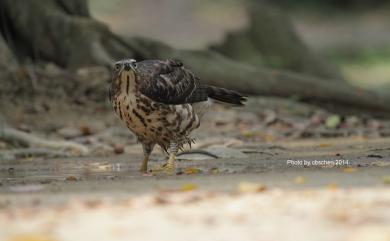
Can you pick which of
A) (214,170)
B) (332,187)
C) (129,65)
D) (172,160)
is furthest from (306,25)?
(332,187)

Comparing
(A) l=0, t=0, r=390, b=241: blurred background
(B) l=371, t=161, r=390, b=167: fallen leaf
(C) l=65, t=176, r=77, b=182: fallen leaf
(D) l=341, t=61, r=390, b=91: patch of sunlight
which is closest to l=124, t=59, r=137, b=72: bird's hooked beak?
(A) l=0, t=0, r=390, b=241: blurred background

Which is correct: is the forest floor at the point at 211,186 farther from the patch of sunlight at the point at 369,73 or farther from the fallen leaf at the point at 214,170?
the patch of sunlight at the point at 369,73

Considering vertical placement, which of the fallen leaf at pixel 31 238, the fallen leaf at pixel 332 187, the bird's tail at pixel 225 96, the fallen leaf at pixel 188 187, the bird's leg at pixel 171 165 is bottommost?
the fallen leaf at pixel 31 238

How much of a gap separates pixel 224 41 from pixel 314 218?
9775mm

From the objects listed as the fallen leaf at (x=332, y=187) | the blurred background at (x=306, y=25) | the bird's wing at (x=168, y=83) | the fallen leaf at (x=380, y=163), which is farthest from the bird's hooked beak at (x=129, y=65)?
the blurred background at (x=306, y=25)

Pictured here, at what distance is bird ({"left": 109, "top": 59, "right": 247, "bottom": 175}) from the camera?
7895 mm

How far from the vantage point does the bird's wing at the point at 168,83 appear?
8.02 meters

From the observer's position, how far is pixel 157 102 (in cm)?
805

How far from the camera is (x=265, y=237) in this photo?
427 cm

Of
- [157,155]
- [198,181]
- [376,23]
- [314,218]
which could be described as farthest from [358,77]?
[314,218]

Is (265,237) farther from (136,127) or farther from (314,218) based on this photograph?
(136,127)

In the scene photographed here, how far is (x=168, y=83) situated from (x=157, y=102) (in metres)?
0.28

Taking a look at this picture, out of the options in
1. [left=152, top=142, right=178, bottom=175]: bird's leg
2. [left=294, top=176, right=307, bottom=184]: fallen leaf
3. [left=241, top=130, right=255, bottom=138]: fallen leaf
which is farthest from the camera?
[left=241, top=130, right=255, bottom=138]: fallen leaf

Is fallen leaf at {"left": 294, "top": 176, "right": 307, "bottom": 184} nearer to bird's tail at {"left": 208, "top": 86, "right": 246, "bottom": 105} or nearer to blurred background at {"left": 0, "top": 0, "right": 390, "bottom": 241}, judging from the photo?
blurred background at {"left": 0, "top": 0, "right": 390, "bottom": 241}
